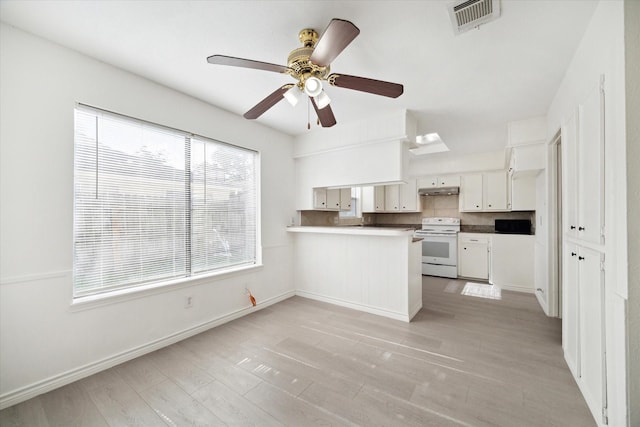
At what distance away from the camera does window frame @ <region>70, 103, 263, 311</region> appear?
81.3 inches

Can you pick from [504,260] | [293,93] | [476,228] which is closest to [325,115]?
[293,93]

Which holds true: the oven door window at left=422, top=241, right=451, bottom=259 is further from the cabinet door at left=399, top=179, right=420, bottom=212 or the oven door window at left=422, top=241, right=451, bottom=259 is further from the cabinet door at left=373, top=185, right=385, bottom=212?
the cabinet door at left=373, top=185, right=385, bottom=212

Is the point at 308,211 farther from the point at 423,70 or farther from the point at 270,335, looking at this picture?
the point at 423,70

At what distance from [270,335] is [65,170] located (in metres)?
2.31

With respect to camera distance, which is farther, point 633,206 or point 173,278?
point 173,278

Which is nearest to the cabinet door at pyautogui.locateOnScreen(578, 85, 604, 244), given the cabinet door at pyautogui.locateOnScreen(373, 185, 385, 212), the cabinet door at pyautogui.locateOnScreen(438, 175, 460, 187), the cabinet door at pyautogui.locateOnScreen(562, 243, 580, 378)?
the cabinet door at pyautogui.locateOnScreen(562, 243, 580, 378)

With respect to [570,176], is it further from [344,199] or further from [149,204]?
[149,204]

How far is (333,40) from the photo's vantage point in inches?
54.2

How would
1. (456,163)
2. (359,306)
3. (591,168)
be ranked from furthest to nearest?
1. (456,163)
2. (359,306)
3. (591,168)

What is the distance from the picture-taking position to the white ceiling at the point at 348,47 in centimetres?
158

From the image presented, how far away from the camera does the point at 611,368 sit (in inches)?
51.1

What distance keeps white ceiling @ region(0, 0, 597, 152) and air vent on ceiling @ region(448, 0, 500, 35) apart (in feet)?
0.19

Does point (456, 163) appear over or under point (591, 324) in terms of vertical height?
over

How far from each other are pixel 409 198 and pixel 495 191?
167cm
